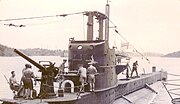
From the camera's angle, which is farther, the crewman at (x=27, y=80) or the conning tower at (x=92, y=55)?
the conning tower at (x=92, y=55)

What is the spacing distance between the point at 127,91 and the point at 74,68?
33.6 ft

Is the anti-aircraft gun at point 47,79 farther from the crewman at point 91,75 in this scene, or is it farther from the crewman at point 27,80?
the crewman at point 91,75

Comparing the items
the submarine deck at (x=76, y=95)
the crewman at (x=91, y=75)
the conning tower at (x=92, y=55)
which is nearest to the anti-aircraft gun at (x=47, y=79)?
the submarine deck at (x=76, y=95)

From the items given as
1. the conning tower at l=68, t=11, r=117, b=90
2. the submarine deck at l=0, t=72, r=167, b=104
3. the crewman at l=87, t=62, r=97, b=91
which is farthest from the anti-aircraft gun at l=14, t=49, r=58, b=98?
the conning tower at l=68, t=11, r=117, b=90

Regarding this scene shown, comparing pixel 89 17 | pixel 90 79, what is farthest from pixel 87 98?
pixel 89 17

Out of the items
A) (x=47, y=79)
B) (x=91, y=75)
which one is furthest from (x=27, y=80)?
(x=91, y=75)

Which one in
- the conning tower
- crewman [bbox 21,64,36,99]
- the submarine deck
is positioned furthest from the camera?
the conning tower

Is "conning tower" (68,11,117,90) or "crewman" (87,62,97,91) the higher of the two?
"conning tower" (68,11,117,90)

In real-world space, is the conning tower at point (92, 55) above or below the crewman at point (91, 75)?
above

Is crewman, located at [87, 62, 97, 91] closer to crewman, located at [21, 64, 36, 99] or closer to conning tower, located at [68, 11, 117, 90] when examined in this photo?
conning tower, located at [68, 11, 117, 90]

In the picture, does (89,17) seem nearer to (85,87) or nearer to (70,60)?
(70,60)

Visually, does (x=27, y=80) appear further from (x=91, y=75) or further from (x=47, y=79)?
(x=91, y=75)

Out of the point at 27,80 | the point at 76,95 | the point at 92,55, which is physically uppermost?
the point at 92,55

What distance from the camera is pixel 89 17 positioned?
20.7m
